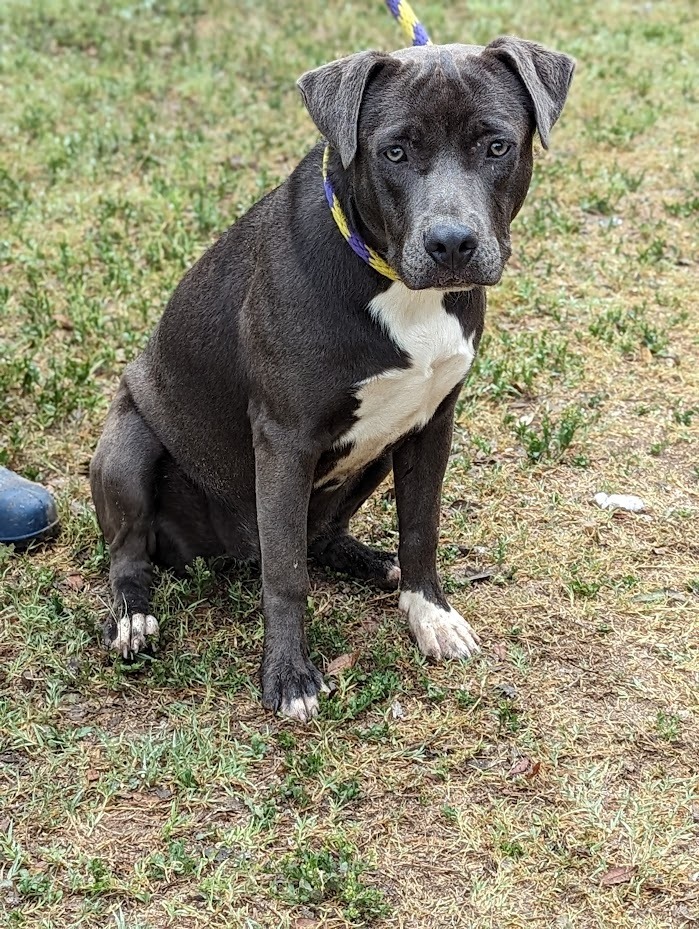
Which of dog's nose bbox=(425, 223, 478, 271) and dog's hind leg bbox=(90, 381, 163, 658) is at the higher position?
dog's nose bbox=(425, 223, 478, 271)

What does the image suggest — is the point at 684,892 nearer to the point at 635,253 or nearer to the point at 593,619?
the point at 593,619

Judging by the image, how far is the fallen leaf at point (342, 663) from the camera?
12.3 ft

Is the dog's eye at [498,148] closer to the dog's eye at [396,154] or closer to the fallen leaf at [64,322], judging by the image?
the dog's eye at [396,154]

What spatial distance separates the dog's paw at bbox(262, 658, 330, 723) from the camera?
11.6 feet

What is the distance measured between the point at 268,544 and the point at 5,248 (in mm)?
3167

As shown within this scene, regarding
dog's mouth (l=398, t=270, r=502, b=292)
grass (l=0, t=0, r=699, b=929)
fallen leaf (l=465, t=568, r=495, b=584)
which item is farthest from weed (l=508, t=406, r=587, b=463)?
dog's mouth (l=398, t=270, r=502, b=292)

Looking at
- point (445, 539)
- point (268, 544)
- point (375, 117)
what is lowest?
point (445, 539)

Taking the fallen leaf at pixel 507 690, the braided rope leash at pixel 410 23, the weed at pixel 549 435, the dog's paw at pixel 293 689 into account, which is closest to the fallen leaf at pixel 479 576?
the fallen leaf at pixel 507 690

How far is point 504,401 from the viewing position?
5.11 m

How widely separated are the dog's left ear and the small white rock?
171 cm

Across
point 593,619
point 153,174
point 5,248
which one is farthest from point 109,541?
point 153,174

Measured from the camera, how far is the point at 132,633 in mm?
3771

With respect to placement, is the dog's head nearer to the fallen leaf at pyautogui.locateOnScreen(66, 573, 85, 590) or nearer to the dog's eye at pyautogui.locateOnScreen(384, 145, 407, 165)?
the dog's eye at pyautogui.locateOnScreen(384, 145, 407, 165)

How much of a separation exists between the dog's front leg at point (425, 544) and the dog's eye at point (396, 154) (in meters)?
0.89
